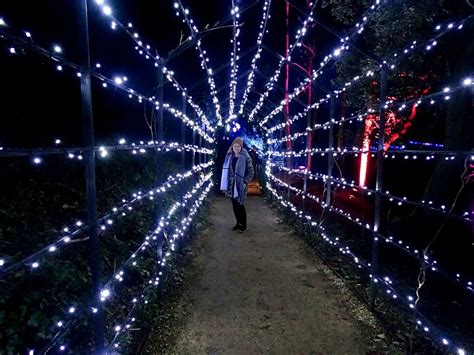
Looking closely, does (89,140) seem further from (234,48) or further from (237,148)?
(234,48)

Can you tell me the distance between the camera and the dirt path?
3.51 m

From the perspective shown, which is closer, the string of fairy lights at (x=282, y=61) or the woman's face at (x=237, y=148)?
the string of fairy lights at (x=282, y=61)

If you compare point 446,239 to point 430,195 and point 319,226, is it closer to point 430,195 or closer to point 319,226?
point 430,195

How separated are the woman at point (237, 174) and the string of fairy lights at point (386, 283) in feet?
4.65

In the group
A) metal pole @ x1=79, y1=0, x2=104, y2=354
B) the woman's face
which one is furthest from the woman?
metal pole @ x1=79, y1=0, x2=104, y2=354

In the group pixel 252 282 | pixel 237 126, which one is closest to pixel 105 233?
pixel 252 282

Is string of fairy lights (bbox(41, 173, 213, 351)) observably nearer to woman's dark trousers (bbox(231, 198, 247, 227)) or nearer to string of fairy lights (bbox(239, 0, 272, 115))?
woman's dark trousers (bbox(231, 198, 247, 227))

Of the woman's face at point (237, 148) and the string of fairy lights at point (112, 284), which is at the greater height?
the woman's face at point (237, 148)

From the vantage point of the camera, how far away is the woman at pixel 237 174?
780cm

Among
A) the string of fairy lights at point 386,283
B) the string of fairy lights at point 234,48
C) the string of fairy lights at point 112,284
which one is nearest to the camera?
the string of fairy lights at point 112,284

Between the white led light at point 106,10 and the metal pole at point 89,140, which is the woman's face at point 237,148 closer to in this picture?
the white led light at point 106,10

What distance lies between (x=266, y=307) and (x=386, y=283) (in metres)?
1.39

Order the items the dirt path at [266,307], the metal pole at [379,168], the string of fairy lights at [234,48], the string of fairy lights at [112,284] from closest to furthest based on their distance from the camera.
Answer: the string of fairy lights at [112,284], the dirt path at [266,307], the metal pole at [379,168], the string of fairy lights at [234,48]

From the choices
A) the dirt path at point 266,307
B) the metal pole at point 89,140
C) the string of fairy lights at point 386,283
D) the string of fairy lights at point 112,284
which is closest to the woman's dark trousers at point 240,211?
the string of fairy lights at point 112,284
